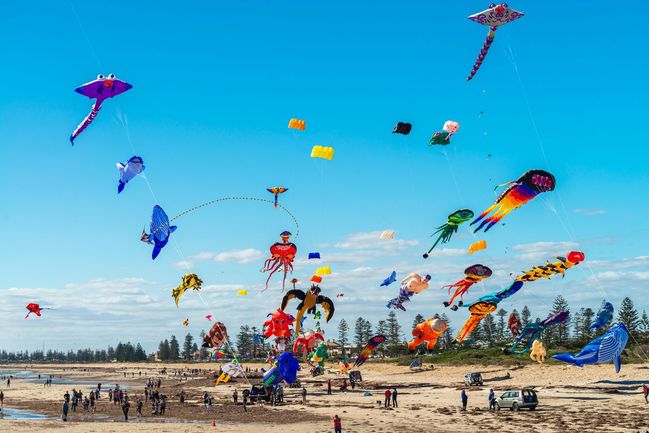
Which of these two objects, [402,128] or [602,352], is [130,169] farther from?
[602,352]

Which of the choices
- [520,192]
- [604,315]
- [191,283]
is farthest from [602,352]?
[191,283]

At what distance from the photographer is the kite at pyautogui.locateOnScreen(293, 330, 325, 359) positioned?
54.5m

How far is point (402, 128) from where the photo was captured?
108 ft

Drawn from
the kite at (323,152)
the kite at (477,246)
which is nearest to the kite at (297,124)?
the kite at (323,152)

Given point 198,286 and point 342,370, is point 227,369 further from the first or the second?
point 342,370

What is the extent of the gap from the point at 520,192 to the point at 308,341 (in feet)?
103

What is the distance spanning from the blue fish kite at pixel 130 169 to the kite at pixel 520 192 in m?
15.4

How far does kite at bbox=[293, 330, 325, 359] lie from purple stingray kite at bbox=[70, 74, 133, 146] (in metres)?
34.9

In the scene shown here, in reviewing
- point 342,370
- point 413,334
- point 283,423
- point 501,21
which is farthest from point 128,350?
point 501,21

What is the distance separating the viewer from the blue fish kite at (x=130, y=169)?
87.6ft

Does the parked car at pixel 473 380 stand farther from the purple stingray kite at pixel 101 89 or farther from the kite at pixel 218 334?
the purple stingray kite at pixel 101 89

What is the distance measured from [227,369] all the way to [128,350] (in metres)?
164

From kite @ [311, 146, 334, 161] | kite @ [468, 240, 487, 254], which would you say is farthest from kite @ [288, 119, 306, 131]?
kite @ [468, 240, 487, 254]

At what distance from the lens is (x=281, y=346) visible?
4544 cm
